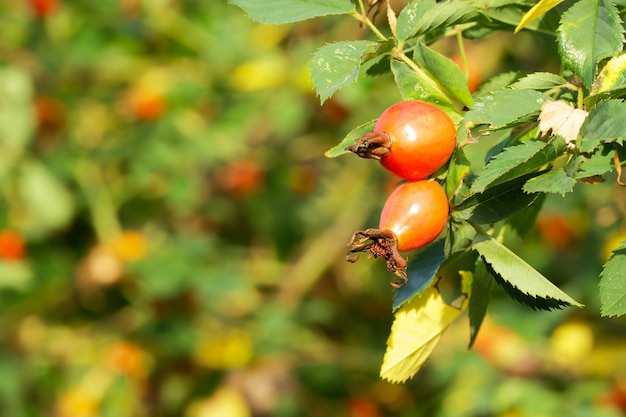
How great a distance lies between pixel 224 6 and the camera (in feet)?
8.96

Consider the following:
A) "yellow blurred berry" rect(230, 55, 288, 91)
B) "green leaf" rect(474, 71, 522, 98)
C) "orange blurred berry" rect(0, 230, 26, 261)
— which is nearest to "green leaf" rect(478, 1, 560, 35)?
"green leaf" rect(474, 71, 522, 98)

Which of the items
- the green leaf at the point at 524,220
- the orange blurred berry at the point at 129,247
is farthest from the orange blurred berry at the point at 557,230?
the green leaf at the point at 524,220

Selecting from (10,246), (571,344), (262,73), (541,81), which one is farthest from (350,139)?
(10,246)

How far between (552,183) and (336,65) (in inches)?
8.1

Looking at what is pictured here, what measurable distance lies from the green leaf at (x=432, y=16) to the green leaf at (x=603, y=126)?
0.15 meters

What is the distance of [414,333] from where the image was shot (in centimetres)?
82

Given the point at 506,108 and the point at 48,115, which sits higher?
the point at 506,108

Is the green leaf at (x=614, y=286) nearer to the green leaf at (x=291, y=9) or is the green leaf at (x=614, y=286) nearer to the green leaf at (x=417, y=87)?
the green leaf at (x=417, y=87)

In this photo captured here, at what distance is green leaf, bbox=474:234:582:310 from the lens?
0.68 m

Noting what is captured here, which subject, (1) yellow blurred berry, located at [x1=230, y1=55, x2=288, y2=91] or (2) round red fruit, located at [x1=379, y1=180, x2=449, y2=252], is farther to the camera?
(1) yellow blurred berry, located at [x1=230, y1=55, x2=288, y2=91]

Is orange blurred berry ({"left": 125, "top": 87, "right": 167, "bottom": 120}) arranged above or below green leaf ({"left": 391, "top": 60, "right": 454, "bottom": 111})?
below

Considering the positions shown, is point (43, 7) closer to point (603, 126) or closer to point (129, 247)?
point (129, 247)

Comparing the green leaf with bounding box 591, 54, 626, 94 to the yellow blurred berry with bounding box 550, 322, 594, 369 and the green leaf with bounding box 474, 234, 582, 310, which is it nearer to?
the green leaf with bounding box 474, 234, 582, 310

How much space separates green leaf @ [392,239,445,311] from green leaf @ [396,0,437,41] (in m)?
0.20
